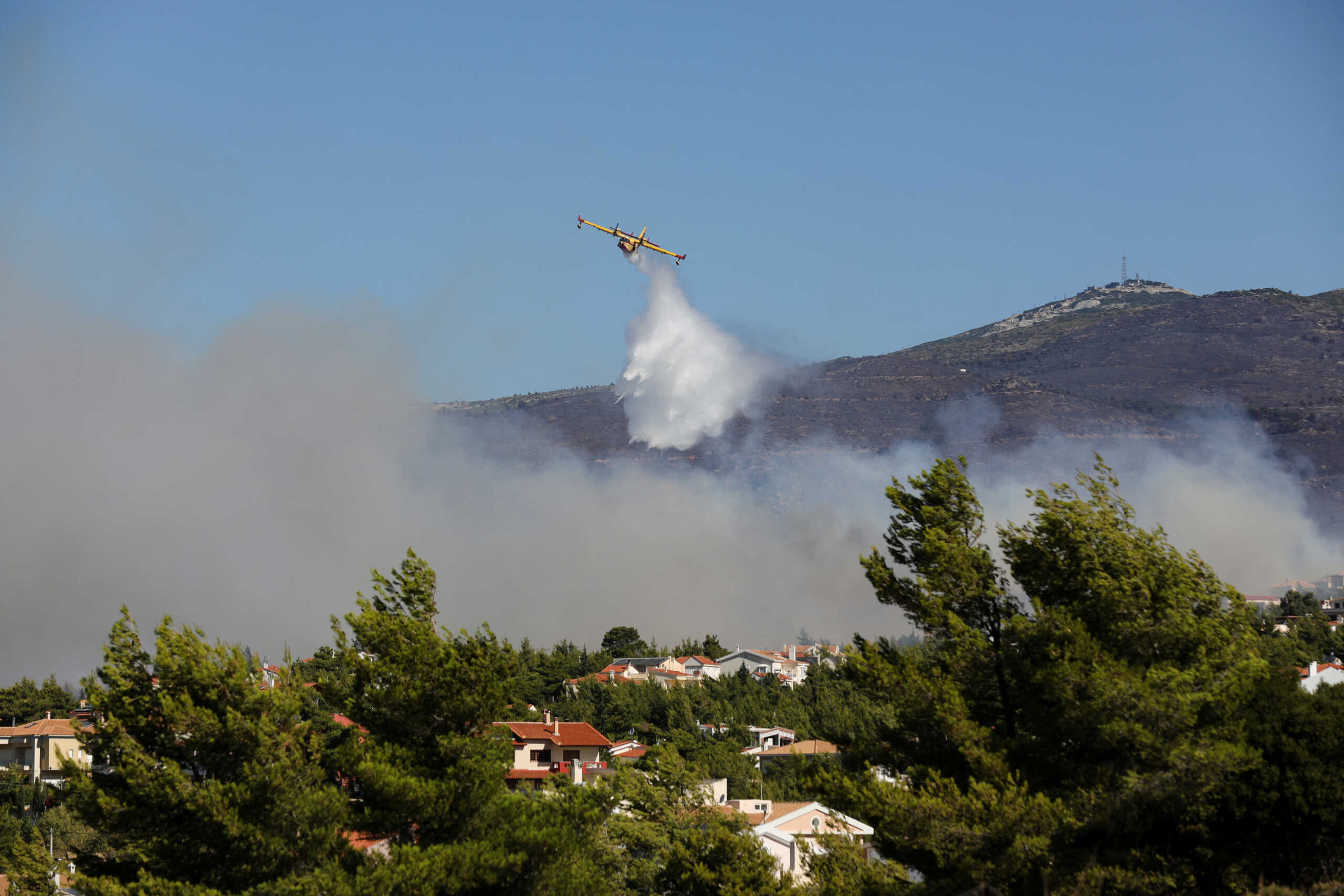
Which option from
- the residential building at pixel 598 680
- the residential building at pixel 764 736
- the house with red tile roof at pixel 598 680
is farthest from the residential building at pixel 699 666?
the residential building at pixel 764 736

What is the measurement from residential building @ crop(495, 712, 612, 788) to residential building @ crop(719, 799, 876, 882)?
553 inches

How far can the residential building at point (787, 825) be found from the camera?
142ft

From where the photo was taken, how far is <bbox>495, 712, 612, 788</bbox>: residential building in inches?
2584

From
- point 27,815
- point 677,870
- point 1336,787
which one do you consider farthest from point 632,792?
point 27,815

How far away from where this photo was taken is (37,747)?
249ft

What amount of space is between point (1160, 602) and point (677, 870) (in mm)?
12328

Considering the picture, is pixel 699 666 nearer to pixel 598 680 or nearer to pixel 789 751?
pixel 598 680

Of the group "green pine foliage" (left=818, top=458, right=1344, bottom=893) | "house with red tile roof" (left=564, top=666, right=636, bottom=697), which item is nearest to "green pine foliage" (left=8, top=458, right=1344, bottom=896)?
"green pine foliage" (left=818, top=458, right=1344, bottom=893)

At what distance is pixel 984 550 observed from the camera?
27.0 metres

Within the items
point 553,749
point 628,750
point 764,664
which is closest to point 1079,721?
point 553,749

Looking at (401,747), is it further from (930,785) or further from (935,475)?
(935,475)

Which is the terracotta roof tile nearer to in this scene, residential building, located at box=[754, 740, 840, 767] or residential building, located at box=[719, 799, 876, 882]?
residential building, located at box=[754, 740, 840, 767]

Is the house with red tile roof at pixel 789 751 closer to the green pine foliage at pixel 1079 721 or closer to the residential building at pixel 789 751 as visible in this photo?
the residential building at pixel 789 751

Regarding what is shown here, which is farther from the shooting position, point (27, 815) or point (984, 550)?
point (27, 815)
